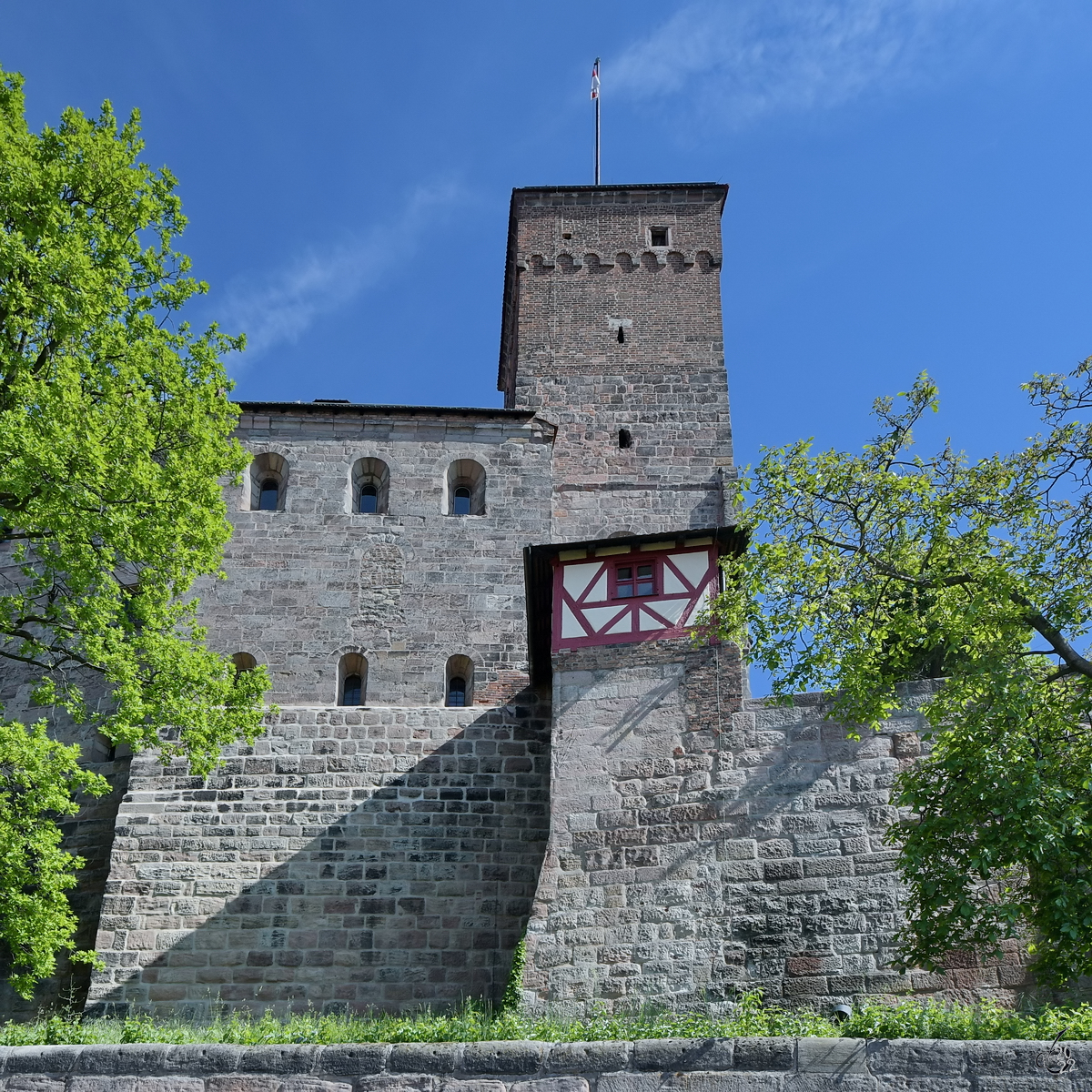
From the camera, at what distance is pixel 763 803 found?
1672 cm

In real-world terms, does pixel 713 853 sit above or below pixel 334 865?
below

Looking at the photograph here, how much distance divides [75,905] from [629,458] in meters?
13.8

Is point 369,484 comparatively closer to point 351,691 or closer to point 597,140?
point 351,691

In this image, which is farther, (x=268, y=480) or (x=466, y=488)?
(x=466, y=488)

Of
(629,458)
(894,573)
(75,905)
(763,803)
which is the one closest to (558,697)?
(763,803)

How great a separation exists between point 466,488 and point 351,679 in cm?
446

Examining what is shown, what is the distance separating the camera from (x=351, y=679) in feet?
83.3

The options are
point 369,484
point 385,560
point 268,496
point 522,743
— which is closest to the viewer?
point 522,743

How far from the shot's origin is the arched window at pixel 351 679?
25.1 meters

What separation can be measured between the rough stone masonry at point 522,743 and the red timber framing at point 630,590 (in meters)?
0.04

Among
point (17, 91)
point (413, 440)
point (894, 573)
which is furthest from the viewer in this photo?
point (413, 440)

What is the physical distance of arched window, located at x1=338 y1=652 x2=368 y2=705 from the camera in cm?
2506

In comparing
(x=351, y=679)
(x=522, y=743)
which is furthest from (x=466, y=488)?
(x=522, y=743)

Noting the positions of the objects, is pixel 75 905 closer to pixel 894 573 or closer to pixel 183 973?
pixel 183 973
